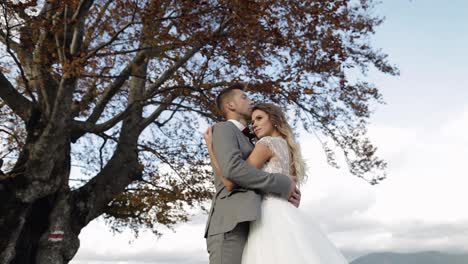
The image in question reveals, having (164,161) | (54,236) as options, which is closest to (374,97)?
(164,161)

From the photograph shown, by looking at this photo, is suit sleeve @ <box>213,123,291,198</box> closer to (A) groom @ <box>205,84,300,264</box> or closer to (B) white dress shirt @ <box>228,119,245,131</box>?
(A) groom @ <box>205,84,300,264</box>

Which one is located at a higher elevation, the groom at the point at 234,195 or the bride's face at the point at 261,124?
the bride's face at the point at 261,124

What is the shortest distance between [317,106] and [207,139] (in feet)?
32.7

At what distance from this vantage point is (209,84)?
1186 cm

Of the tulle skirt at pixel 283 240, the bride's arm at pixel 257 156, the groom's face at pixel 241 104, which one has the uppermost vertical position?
the groom's face at pixel 241 104

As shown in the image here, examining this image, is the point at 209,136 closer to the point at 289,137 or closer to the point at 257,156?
the point at 257,156

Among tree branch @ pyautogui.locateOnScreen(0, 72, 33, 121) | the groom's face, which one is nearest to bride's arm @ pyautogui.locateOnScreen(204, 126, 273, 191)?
the groom's face

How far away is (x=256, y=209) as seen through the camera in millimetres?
3104

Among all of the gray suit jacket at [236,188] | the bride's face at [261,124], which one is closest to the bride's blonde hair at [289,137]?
the bride's face at [261,124]

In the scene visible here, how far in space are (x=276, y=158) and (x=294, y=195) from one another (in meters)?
0.29

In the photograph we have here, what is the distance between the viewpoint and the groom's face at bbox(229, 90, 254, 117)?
360 centimetres

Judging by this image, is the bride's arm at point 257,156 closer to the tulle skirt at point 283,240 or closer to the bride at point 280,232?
the bride at point 280,232

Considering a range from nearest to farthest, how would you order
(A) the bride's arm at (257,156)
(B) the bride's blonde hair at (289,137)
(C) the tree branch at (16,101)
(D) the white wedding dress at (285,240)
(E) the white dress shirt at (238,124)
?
(D) the white wedding dress at (285,240)
(A) the bride's arm at (257,156)
(E) the white dress shirt at (238,124)
(B) the bride's blonde hair at (289,137)
(C) the tree branch at (16,101)

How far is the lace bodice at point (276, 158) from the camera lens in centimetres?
340
